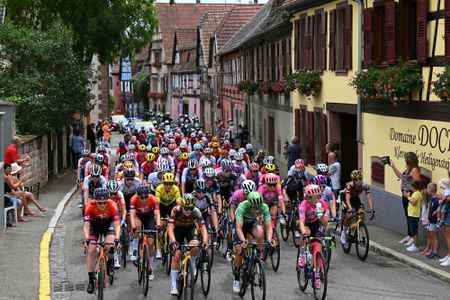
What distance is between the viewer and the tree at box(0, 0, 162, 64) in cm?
3572

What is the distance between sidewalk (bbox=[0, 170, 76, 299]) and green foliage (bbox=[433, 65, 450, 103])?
7495mm

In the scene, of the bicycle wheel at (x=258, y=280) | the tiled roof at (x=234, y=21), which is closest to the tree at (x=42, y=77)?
the bicycle wheel at (x=258, y=280)

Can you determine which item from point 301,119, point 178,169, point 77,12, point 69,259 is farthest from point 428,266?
point 77,12

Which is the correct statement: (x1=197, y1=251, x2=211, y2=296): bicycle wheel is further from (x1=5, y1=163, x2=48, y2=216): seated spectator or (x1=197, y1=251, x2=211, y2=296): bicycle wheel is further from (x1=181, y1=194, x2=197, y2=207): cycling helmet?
(x1=5, y1=163, x2=48, y2=216): seated spectator

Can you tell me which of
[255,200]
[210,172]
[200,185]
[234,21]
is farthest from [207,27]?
[255,200]

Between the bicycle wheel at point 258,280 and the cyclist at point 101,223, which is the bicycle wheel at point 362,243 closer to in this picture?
the bicycle wheel at point 258,280

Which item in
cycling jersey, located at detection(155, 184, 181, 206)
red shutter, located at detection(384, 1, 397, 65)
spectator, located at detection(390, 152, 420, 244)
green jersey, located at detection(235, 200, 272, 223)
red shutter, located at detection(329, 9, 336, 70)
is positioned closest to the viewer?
green jersey, located at detection(235, 200, 272, 223)

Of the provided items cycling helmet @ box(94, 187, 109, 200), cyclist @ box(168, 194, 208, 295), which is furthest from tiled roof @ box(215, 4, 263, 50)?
cycling helmet @ box(94, 187, 109, 200)

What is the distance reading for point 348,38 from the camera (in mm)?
23703

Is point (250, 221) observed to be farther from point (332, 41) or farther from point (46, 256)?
point (332, 41)

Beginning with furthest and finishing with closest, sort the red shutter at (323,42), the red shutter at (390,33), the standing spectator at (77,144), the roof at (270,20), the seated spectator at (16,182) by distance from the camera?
the standing spectator at (77,144) → the roof at (270,20) → the red shutter at (323,42) → the seated spectator at (16,182) → the red shutter at (390,33)

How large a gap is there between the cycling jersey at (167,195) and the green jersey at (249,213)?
1.93m

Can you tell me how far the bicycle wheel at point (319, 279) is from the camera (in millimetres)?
12195

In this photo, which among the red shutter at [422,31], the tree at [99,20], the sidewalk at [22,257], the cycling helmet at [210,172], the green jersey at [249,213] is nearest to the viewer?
the green jersey at [249,213]
